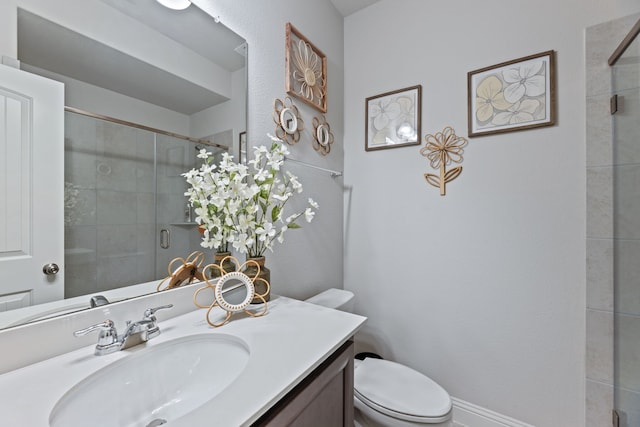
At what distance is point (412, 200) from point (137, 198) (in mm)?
1362

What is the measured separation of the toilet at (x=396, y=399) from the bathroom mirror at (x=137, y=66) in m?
0.96

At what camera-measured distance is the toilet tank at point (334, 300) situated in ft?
4.69

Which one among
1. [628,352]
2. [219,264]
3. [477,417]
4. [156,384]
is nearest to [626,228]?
[628,352]

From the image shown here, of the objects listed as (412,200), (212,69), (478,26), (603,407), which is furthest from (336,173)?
(603,407)

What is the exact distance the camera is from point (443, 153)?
1.49 meters

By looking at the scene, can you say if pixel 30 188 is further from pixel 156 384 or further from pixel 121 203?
pixel 156 384

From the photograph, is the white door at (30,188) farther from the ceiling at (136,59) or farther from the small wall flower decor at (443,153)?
the small wall flower decor at (443,153)

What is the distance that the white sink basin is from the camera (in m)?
0.55

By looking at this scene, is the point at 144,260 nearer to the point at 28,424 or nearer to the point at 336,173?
the point at 28,424

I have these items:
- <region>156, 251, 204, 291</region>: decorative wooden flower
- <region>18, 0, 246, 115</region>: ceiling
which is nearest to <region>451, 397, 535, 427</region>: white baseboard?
<region>156, 251, 204, 291</region>: decorative wooden flower

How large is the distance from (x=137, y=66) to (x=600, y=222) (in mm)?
1867

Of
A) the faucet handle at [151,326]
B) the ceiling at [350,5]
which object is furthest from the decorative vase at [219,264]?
the ceiling at [350,5]

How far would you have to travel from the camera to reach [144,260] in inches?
32.7

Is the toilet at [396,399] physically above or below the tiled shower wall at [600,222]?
below
